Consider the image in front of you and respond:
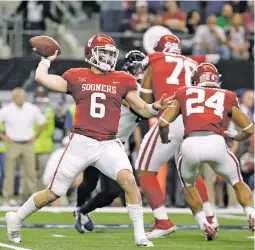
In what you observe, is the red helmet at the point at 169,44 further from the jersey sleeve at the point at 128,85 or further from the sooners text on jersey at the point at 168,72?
the jersey sleeve at the point at 128,85

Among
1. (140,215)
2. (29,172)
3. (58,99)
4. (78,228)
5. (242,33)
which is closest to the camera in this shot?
(140,215)

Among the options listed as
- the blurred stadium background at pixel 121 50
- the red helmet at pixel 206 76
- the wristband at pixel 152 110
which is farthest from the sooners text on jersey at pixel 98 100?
the blurred stadium background at pixel 121 50

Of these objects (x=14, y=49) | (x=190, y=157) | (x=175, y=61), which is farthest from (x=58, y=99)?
(x=190, y=157)

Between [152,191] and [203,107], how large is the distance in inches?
43.5

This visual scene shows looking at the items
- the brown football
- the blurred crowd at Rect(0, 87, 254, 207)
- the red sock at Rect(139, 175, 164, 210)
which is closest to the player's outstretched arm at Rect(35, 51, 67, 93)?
the brown football

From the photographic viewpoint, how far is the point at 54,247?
8555mm

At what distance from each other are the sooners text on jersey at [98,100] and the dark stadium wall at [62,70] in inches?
285

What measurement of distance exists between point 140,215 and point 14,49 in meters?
9.02

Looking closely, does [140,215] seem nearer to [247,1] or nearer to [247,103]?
[247,103]

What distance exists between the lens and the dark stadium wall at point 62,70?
16.2 metres

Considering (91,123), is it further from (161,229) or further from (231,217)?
(231,217)

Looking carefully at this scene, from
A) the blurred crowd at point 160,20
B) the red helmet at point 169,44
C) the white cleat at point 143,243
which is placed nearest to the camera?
the white cleat at point 143,243

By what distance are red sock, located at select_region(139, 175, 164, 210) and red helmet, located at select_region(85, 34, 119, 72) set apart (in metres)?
1.61

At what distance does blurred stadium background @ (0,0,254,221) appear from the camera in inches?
599
